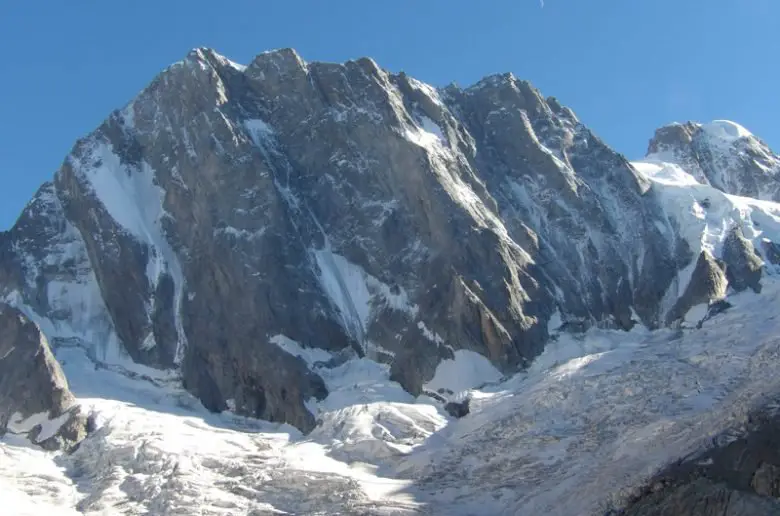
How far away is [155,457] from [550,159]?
10360cm

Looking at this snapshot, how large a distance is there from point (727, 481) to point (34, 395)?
9261 centimetres

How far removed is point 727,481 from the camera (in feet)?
233

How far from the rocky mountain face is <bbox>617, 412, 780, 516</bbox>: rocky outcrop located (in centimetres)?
6600

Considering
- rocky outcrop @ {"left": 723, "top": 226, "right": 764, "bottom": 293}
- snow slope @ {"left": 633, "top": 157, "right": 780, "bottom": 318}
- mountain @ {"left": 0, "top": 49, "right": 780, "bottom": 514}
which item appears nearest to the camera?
mountain @ {"left": 0, "top": 49, "right": 780, "bottom": 514}

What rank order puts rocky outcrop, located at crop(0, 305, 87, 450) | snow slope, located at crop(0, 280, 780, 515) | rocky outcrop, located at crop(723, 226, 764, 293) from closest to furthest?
snow slope, located at crop(0, 280, 780, 515), rocky outcrop, located at crop(0, 305, 87, 450), rocky outcrop, located at crop(723, 226, 764, 293)

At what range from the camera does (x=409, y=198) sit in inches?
6555

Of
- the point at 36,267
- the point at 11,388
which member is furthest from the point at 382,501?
the point at 36,267

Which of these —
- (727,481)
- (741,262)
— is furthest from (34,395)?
(741,262)

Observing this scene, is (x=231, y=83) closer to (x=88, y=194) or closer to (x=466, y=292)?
(x=88, y=194)

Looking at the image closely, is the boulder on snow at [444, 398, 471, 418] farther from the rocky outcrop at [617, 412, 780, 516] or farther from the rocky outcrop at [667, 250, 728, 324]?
the rocky outcrop at [617, 412, 780, 516]

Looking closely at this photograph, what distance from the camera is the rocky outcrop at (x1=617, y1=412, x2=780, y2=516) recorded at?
220 feet

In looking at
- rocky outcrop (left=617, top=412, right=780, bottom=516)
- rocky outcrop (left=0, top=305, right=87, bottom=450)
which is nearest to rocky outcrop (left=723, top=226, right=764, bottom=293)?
rocky outcrop (left=617, top=412, right=780, bottom=516)

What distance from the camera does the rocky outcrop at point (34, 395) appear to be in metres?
129

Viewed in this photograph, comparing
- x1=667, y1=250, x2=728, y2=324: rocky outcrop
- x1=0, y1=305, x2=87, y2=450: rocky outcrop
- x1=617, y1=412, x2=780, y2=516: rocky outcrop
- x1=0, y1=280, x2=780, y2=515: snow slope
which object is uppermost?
x1=0, y1=305, x2=87, y2=450: rocky outcrop
